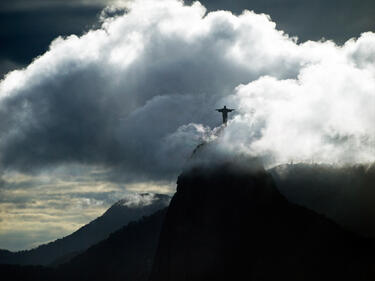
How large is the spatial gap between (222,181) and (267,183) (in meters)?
15.9

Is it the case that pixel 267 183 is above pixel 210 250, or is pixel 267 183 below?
above

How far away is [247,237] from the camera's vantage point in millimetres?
174625

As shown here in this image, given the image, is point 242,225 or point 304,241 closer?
point 304,241

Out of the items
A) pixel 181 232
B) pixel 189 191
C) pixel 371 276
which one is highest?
pixel 189 191

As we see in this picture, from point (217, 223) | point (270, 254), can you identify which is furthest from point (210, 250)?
point (270, 254)

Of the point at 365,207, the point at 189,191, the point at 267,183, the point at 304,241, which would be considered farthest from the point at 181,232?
the point at 365,207

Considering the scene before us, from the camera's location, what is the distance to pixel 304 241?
162 meters

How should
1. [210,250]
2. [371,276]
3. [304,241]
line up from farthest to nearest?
[210,250] < [304,241] < [371,276]

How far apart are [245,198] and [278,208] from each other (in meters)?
11.4

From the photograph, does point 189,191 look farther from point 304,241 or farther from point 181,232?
point 304,241

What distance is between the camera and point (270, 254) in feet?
540

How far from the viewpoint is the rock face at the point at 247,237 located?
15100cm

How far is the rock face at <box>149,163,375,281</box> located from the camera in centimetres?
15100

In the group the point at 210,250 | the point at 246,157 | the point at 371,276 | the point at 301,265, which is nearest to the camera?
the point at 371,276
